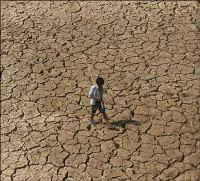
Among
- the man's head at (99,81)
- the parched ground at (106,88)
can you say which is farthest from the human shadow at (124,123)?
the man's head at (99,81)

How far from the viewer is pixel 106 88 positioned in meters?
8.77

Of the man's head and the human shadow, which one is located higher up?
the man's head

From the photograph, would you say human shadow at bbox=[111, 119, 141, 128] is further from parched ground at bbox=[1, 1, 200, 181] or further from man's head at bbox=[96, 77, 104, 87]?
man's head at bbox=[96, 77, 104, 87]

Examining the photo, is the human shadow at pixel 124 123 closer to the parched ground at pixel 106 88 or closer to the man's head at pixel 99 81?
the parched ground at pixel 106 88

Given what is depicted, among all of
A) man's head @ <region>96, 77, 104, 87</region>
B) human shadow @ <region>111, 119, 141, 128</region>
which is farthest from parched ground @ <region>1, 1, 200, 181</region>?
man's head @ <region>96, 77, 104, 87</region>

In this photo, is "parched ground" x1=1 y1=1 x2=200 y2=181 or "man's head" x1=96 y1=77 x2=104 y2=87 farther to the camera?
"man's head" x1=96 y1=77 x2=104 y2=87

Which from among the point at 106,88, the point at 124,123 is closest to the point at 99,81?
the point at 124,123

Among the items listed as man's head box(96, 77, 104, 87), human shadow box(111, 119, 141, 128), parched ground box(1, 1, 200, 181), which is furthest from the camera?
human shadow box(111, 119, 141, 128)

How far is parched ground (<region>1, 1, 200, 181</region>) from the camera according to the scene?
23.5ft

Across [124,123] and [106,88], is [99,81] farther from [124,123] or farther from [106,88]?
[106,88]

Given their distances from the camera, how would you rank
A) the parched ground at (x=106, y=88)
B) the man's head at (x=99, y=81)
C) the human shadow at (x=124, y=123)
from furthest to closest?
the human shadow at (x=124, y=123) < the man's head at (x=99, y=81) < the parched ground at (x=106, y=88)

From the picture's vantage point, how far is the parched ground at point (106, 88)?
7.15 m

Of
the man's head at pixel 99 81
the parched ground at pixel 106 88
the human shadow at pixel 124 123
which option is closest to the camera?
the parched ground at pixel 106 88

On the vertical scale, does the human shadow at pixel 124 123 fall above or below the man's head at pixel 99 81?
below
